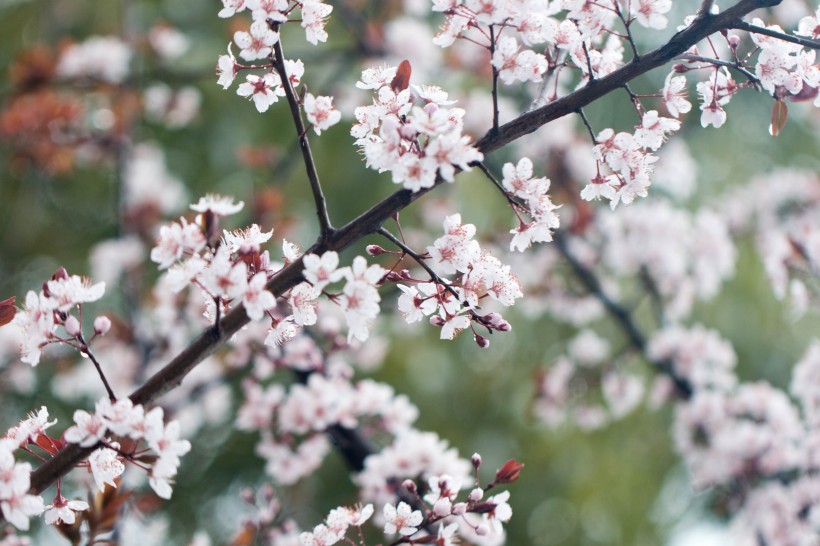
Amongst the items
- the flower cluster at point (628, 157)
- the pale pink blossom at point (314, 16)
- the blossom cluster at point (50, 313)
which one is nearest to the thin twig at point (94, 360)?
the blossom cluster at point (50, 313)

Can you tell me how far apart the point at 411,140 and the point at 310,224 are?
10.8 feet

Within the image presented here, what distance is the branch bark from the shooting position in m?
0.94

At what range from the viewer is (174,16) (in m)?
5.11

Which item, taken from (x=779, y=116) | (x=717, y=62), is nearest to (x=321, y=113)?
(x=717, y=62)

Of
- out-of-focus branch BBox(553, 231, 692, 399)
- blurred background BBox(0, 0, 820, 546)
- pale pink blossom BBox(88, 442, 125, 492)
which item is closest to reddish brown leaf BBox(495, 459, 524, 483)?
pale pink blossom BBox(88, 442, 125, 492)

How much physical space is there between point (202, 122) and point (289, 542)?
11.4 feet

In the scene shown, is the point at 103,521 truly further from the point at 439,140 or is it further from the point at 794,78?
the point at 794,78

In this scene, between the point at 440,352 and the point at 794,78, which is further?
the point at 440,352

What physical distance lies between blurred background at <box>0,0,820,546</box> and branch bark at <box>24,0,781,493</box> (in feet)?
6.63

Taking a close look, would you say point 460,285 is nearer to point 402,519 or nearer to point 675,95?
point 402,519

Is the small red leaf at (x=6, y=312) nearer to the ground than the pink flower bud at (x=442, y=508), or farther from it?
farther from it

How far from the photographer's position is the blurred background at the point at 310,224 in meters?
3.28

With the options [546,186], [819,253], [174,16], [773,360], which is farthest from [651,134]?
[174,16]

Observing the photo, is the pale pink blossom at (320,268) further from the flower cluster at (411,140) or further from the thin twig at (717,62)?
the thin twig at (717,62)
